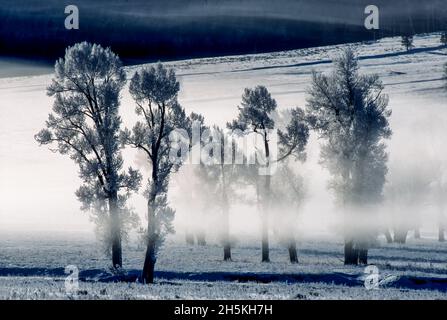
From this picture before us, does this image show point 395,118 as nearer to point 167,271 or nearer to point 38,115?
point 38,115

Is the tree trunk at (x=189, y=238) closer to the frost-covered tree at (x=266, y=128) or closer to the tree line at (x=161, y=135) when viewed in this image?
the tree line at (x=161, y=135)

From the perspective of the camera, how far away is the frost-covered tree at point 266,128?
126 feet

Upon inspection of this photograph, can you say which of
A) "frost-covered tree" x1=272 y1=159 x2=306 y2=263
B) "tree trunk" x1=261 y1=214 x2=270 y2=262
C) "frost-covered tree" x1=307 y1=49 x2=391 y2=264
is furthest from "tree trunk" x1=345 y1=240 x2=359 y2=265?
"tree trunk" x1=261 y1=214 x2=270 y2=262

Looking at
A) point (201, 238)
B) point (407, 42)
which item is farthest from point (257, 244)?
point (407, 42)

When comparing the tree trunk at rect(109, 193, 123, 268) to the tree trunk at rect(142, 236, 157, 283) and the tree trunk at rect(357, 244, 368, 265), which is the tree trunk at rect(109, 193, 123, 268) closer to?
the tree trunk at rect(142, 236, 157, 283)

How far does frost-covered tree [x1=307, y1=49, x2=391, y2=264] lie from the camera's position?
36.6m

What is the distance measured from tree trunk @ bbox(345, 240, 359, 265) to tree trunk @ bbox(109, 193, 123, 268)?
14848mm

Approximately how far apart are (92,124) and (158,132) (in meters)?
4.82

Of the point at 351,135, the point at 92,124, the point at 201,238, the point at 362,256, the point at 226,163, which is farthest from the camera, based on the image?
the point at 201,238

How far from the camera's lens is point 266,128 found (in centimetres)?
3966

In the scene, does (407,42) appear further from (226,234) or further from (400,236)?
(226,234)

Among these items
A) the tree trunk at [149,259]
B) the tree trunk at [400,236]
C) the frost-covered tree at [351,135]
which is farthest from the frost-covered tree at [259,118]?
the tree trunk at [400,236]

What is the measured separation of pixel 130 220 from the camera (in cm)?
2925
